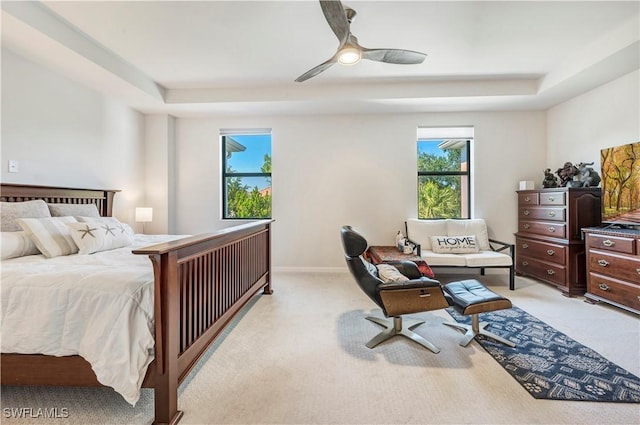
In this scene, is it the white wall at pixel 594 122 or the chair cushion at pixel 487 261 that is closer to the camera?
the white wall at pixel 594 122

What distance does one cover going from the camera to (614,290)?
9.23ft

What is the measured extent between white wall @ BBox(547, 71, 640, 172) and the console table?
2438mm

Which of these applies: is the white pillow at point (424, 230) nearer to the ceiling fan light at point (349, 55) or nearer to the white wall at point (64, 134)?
the ceiling fan light at point (349, 55)

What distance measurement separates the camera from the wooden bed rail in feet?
4.53

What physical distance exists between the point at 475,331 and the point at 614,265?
5.92 ft

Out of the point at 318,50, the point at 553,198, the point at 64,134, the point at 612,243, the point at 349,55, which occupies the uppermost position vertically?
the point at 318,50

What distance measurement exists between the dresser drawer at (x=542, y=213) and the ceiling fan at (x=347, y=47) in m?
2.65

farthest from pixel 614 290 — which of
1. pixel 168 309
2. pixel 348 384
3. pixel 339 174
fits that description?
pixel 168 309

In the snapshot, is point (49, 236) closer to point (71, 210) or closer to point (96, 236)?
point (96, 236)

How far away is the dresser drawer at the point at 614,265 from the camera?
264 cm

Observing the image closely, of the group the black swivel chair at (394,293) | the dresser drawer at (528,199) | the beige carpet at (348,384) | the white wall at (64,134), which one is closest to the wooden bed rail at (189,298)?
the beige carpet at (348,384)

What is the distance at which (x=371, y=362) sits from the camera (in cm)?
196

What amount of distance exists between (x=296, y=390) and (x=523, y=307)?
8.63 ft

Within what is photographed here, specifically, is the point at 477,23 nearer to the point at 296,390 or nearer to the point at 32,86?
the point at 296,390
